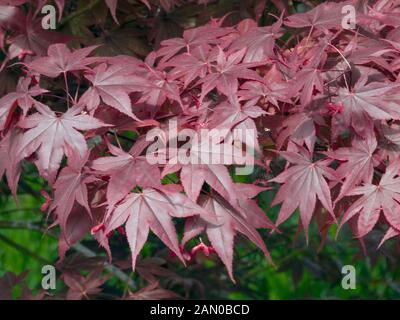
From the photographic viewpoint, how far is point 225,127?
1.40m

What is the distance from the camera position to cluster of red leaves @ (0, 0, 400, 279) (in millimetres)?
1352

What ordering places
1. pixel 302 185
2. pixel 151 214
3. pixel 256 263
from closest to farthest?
pixel 151 214 → pixel 302 185 → pixel 256 263

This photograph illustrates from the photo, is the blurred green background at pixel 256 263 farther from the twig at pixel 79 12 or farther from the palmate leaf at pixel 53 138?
the palmate leaf at pixel 53 138

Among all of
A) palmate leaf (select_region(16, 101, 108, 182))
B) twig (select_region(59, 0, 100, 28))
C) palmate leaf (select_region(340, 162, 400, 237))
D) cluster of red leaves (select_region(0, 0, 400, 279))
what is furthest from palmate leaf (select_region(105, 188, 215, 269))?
twig (select_region(59, 0, 100, 28))

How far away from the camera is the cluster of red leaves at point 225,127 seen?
1.35 meters

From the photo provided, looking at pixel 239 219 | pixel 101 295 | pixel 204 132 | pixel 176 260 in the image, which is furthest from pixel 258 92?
pixel 176 260

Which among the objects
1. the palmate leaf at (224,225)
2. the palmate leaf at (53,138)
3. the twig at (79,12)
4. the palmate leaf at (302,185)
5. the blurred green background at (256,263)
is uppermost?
the twig at (79,12)

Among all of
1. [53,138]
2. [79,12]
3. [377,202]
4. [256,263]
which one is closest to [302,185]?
[377,202]

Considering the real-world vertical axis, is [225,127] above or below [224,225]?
above

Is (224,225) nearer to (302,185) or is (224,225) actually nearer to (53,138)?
(302,185)

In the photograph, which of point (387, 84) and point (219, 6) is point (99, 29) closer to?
point (219, 6)

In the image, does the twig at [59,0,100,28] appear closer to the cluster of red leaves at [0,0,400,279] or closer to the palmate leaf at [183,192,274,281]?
the cluster of red leaves at [0,0,400,279]

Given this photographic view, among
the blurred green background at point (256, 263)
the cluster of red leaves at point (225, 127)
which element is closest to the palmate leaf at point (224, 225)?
the cluster of red leaves at point (225, 127)

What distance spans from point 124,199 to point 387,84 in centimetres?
57
